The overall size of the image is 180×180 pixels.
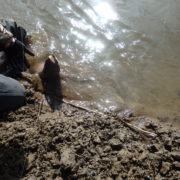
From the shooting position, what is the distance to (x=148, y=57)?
4.54m

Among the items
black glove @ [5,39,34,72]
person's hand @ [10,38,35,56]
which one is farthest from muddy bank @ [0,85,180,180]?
person's hand @ [10,38,35,56]

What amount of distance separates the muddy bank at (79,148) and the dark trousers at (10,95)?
4.1 inches

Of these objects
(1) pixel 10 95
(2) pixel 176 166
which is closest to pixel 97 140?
(2) pixel 176 166

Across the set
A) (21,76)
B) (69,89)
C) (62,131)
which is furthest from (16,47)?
(62,131)

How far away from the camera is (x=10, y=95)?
2.82m

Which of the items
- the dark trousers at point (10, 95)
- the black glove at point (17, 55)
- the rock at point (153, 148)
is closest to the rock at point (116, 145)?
the rock at point (153, 148)

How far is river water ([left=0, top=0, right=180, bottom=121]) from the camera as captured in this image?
372 centimetres

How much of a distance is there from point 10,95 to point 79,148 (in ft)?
3.52

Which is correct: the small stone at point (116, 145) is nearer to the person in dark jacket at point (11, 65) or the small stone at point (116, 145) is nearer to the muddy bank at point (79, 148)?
the muddy bank at point (79, 148)

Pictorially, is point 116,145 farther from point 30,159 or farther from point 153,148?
point 30,159

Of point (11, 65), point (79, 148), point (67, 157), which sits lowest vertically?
point (67, 157)

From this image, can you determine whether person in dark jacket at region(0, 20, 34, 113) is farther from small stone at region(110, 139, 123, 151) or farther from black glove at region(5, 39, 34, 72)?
small stone at region(110, 139, 123, 151)

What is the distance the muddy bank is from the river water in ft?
1.74

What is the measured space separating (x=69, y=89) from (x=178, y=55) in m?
2.42
